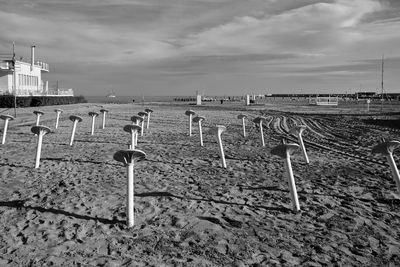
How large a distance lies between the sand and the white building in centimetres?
2990

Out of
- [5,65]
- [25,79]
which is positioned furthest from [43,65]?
[5,65]

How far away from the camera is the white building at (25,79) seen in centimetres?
3644

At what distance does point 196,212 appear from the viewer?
5504mm

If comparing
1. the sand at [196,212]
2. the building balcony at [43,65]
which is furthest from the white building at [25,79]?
the sand at [196,212]

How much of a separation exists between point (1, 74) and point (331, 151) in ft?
121

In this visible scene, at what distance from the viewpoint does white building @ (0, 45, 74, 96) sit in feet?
120

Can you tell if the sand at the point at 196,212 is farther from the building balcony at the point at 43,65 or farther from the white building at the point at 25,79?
the building balcony at the point at 43,65

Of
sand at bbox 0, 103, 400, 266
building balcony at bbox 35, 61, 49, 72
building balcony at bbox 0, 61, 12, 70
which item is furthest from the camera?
building balcony at bbox 35, 61, 49, 72

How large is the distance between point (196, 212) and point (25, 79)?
4127 centimetres

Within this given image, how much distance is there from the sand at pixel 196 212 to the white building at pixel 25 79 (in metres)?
29.9

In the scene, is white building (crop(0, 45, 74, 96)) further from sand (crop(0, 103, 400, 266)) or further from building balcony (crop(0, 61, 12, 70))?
sand (crop(0, 103, 400, 266))

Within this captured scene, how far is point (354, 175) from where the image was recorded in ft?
27.0

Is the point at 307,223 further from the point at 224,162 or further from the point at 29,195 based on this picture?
the point at 29,195

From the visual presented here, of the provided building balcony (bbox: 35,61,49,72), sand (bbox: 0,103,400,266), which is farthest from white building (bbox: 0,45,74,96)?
sand (bbox: 0,103,400,266)
